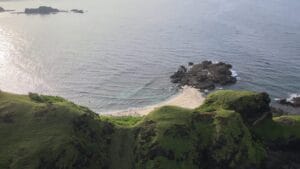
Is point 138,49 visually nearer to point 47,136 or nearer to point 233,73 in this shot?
point 233,73

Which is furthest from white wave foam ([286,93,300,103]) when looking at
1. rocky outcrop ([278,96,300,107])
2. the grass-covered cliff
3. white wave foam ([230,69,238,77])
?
the grass-covered cliff

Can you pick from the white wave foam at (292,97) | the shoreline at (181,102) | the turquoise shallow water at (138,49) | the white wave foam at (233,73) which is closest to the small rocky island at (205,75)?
the white wave foam at (233,73)

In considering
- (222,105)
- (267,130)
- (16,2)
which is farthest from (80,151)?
(16,2)

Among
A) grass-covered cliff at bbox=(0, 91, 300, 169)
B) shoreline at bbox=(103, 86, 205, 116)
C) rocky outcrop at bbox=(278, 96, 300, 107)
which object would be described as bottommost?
shoreline at bbox=(103, 86, 205, 116)

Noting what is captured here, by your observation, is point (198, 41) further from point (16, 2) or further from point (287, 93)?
point (16, 2)

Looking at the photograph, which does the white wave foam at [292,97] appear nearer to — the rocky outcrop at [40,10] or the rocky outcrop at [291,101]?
the rocky outcrop at [291,101]

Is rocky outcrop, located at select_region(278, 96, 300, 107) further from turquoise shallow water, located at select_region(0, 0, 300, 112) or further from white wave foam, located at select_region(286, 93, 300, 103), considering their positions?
turquoise shallow water, located at select_region(0, 0, 300, 112)

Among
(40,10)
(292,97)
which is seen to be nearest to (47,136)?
(292,97)
